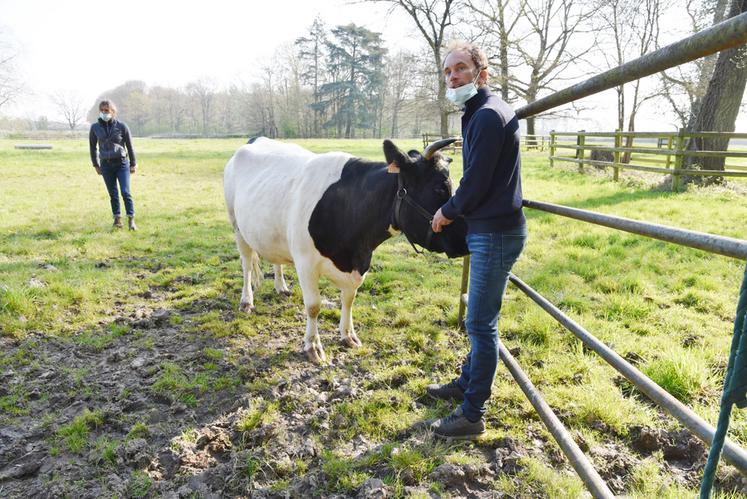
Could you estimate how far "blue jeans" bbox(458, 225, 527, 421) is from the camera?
7.97 ft

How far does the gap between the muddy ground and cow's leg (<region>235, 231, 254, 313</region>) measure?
3.45 ft

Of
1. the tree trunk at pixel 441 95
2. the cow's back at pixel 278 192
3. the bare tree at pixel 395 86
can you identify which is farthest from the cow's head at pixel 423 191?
the bare tree at pixel 395 86

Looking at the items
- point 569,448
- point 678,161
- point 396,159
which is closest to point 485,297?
point 569,448

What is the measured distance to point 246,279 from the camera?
17.2ft

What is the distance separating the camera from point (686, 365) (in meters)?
3.13

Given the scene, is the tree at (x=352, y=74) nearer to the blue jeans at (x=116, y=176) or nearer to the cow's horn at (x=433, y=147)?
the blue jeans at (x=116, y=176)

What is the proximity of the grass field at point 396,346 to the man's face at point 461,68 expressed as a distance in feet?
7.48

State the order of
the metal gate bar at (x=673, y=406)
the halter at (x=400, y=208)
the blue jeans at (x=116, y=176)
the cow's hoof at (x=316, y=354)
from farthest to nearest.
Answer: the blue jeans at (x=116, y=176) → the cow's hoof at (x=316, y=354) → the halter at (x=400, y=208) → the metal gate bar at (x=673, y=406)

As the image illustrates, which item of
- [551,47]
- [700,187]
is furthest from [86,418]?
[551,47]

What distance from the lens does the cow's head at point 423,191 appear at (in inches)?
121

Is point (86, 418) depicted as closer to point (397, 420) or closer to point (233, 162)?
point (397, 420)

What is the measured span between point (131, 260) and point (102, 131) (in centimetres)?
299

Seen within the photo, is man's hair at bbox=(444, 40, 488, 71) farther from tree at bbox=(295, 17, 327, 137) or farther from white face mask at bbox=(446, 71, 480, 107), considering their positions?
tree at bbox=(295, 17, 327, 137)

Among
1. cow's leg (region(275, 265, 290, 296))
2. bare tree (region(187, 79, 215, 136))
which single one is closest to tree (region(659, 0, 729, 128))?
cow's leg (region(275, 265, 290, 296))
